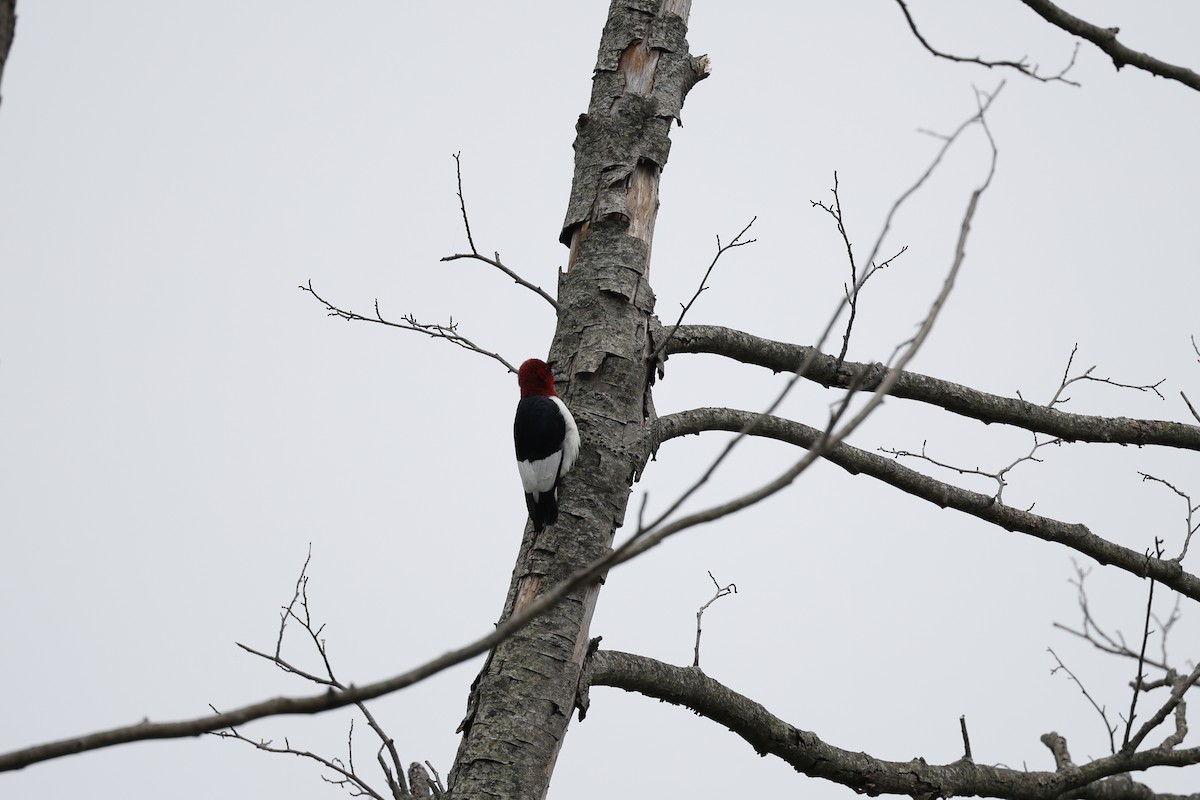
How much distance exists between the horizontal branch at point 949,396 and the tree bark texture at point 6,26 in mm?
2347

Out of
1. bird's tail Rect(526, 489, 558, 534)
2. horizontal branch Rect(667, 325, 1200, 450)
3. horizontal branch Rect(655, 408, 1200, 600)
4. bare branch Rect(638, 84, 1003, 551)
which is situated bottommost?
bare branch Rect(638, 84, 1003, 551)

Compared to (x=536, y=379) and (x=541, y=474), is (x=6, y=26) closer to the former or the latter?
(x=541, y=474)

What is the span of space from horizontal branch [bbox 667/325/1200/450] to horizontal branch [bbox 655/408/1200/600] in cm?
19

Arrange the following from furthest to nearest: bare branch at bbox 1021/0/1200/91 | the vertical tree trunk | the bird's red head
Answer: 1. the bird's red head
2. the vertical tree trunk
3. bare branch at bbox 1021/0/1200/91

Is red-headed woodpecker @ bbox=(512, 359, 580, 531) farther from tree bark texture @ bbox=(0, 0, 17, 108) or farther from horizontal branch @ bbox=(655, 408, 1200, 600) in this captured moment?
tree bark texture @ bbox=(0, 0, 17, 108)

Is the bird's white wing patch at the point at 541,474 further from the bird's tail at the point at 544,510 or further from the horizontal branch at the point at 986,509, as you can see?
the horizontal branch at the point at 986,509

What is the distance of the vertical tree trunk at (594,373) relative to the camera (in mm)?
2557

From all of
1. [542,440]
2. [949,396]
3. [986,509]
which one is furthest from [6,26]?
[986,509]

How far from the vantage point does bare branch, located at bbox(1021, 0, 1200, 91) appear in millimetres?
2137

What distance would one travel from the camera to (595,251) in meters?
3.18

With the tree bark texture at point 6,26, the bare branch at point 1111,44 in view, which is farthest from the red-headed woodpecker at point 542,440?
the tree bark texture at point 6,26

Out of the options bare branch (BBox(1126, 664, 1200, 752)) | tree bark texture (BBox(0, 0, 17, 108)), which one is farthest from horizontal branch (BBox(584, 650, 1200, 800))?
tree bark texture (BBox(0, 0, 17, 108))

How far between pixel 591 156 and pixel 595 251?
0.33m

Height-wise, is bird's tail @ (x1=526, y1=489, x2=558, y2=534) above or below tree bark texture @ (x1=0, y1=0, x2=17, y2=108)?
above
